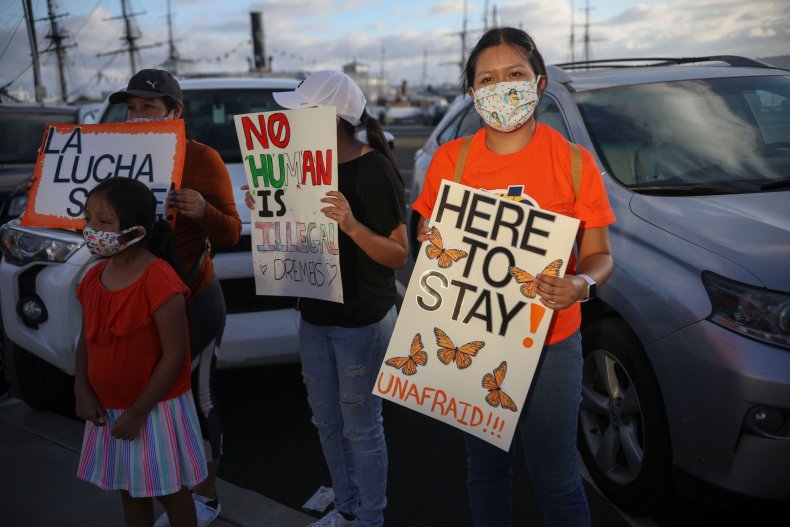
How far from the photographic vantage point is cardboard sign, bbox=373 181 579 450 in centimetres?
201

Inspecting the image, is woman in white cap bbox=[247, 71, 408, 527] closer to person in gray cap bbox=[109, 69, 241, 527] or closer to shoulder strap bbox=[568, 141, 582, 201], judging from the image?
person in gray cap bbox=[109, 69, 241, 527]

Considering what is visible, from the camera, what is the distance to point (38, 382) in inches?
152

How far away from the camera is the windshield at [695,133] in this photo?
3.25 m

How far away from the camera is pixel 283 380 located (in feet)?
14.9

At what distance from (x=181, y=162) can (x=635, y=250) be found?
1.84 metres

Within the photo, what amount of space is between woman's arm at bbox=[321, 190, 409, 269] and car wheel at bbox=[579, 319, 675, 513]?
1.09 meters

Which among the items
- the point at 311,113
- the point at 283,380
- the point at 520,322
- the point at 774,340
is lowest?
the point at 283,380

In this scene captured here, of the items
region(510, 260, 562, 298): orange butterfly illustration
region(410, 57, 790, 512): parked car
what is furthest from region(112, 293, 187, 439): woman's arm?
region(410, 57, 790, 512): parked car

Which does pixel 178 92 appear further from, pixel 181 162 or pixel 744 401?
pixel 744 401

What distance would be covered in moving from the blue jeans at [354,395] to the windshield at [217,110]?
2712mm

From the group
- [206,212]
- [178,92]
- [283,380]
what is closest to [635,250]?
[206,212]

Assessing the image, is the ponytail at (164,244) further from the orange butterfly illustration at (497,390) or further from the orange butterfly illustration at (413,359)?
the orange butterfly illustration at (497,390)

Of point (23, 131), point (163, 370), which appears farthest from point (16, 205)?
point (163, 370)

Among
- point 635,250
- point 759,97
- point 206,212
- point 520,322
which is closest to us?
point 520,322
